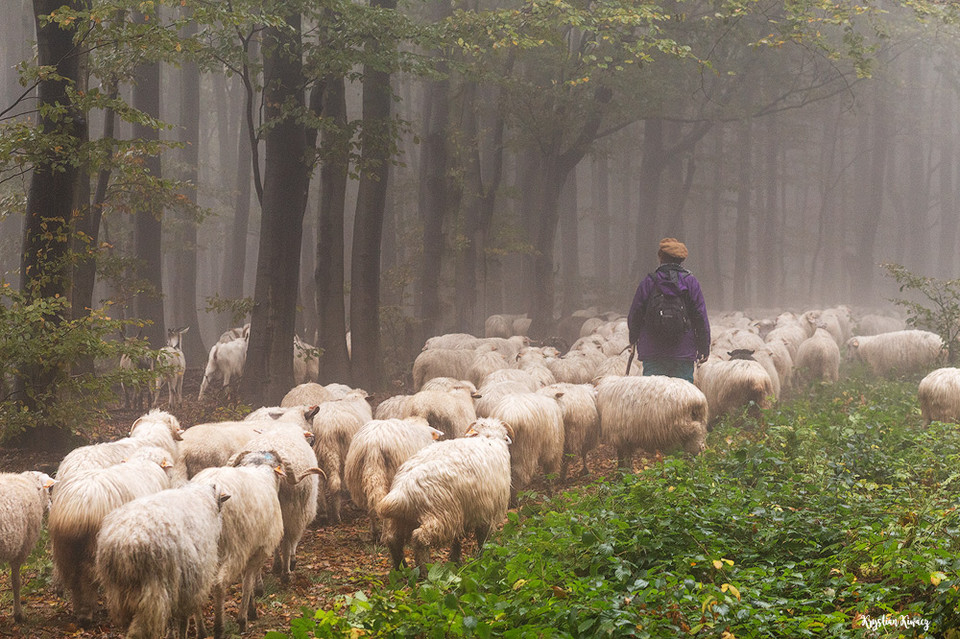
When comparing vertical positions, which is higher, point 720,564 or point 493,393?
point 493,393

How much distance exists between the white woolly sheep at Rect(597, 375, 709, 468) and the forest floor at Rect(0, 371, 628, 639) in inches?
108

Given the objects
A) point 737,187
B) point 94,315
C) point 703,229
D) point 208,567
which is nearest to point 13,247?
point 94,315

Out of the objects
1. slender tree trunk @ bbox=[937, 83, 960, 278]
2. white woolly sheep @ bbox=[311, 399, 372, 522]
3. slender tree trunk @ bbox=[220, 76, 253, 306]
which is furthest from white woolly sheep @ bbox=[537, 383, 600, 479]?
slender tree trunk @ bbox=[937, 83, 960, 278]

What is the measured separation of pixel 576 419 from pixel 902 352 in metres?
10.1

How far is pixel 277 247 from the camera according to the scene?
12.4 m

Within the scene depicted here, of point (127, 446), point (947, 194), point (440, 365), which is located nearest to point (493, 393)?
point (440, 365)

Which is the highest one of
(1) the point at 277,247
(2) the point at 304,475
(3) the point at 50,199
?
(3) the point at 50,199

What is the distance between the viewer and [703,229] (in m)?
39.4

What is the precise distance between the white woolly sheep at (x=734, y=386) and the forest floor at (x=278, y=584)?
18.3 feet

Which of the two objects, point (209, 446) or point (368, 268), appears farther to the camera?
point (368, 268)

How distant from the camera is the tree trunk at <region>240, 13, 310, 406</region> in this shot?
40.4ft

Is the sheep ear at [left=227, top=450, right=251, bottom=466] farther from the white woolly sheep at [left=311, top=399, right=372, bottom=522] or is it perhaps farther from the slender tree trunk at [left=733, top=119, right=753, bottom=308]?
the slender tree trunk at [left=733, top=119, right=753, bottom=308]

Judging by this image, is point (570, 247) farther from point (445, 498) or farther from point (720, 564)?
point (720, 564)

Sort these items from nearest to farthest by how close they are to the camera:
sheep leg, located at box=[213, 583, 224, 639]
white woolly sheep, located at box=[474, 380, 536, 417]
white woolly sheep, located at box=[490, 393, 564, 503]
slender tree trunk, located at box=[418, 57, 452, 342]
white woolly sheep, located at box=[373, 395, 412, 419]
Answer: sheep leg, located at box=[213, 583, 224, 639], white woolly sheep, located at box=[490, 393, 564, 503], white woolly sheep, located at box=[373, 395, 412, 419], white woolly sheep, located at box=[474, 380, 536, 417], slender tree trunk, located at box=[418, 57, 452, 342]
